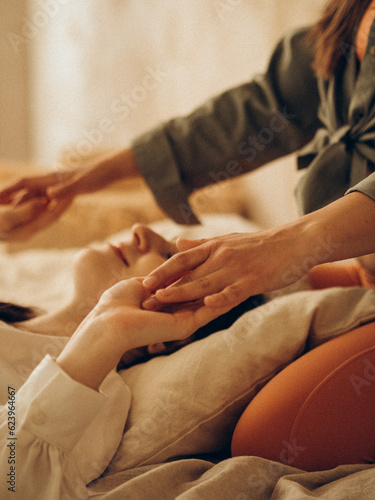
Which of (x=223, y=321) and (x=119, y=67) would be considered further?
(x=119, y=67)

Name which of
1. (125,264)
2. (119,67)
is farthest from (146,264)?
(119,67)

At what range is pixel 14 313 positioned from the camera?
78 centimetres

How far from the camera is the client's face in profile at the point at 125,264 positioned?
0.68 meters

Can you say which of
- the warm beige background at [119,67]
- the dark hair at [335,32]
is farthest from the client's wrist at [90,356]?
the warm beige background at [119,67]

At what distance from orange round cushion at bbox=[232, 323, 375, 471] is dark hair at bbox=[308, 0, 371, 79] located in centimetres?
52

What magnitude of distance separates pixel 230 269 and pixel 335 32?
538 mm

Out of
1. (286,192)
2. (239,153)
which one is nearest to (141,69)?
(286,192)

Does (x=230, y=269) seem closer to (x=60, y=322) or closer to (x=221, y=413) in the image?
(x=221, y=413)

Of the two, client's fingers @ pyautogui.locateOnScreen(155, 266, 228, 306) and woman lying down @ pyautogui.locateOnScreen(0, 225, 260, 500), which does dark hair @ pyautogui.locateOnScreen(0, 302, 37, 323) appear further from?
client's fingers @ pyautogui.locateOnScreen(155, 266, 228, 306)

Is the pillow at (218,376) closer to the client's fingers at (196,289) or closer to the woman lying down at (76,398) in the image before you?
the woman lying down at (76,398)

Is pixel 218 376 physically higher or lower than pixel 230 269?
lower

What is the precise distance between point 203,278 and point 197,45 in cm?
188

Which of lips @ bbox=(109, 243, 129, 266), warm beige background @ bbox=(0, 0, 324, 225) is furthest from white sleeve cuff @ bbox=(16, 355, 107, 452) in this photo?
warm beige background @ bbox=(0, 0, 324, 225)

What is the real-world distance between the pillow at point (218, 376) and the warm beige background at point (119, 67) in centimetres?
94
